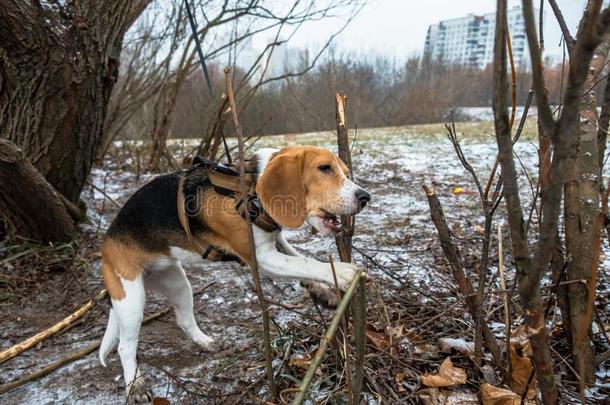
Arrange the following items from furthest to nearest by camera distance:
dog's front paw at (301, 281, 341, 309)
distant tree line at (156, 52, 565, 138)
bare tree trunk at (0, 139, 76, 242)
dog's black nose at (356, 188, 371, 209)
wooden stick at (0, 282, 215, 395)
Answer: distant tree line at (156, 52, 565, 138), bare tree trunk at (0, 139, 76, 242), wooden stick at (0, 282, 215, 395), dog's black nose at (356, 188, 371, 209), dog's front paw at (301, 281, 341, 309)

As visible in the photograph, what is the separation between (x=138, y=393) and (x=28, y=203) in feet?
8.05

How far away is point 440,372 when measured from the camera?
231 cm

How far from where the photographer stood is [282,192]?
100 inches

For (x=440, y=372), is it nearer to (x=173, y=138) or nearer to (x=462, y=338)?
(x=462, y=338)

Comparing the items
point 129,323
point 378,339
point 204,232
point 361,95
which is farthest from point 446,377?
point 361,95

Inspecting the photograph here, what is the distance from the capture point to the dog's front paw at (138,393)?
2785 millimetres

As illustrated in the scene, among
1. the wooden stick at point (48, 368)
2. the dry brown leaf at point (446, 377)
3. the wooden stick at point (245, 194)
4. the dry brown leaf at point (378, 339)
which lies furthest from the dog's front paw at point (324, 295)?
the wooden stick at point (48, 368)

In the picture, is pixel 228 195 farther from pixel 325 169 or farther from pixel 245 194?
pixel 245 194

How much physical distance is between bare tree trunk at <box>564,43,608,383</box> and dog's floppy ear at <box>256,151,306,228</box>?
133cm

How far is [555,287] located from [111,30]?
14.6ft

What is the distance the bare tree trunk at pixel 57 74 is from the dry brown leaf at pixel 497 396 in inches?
168

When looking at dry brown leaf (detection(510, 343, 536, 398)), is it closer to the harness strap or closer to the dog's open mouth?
the dog's open mouth

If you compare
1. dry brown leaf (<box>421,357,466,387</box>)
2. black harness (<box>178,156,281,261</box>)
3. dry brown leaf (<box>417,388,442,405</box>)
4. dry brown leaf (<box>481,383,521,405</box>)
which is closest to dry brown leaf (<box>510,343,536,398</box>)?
dry brown leaf (<box>481,383,521,405</box>)

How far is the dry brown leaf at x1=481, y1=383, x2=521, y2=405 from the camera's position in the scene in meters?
2.05
